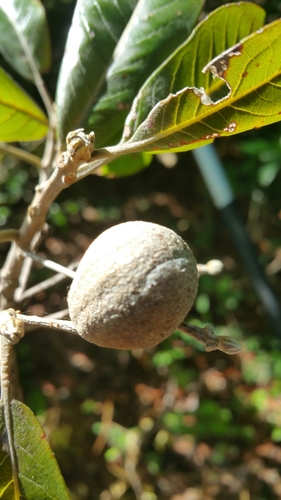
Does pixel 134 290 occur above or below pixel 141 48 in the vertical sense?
below

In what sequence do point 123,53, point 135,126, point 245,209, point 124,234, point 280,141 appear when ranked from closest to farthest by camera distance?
point 124,234 < point 135,126 < point 123,53 < point 280,141 < point 245,209

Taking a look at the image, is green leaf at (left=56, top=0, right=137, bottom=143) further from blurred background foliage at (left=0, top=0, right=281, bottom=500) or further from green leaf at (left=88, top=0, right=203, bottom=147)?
blurred background foliage at (left=0, top=0, right=281, bottom=500)

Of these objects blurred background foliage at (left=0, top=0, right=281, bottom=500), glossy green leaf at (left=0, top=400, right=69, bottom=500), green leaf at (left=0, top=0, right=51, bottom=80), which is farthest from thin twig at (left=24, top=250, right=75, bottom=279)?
blurred background foliage at (left=0, top=0, right=281, bottom=500)

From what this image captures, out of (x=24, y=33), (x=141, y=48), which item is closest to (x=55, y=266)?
(x=141, y=48)

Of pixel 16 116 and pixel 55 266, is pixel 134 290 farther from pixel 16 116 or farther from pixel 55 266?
pixel 16 116

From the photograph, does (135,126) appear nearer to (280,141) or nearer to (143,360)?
(280,141)

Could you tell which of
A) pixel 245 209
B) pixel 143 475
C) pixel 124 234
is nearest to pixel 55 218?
pixel 245 209
